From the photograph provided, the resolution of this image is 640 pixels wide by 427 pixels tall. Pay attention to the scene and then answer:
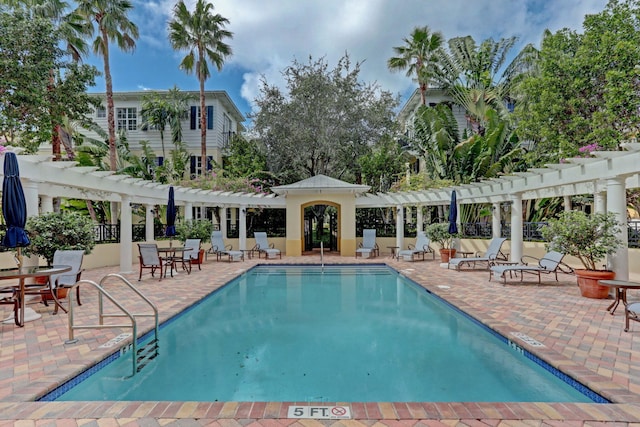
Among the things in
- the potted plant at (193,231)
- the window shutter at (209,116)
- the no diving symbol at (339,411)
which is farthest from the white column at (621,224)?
the window shutter at (209,116)

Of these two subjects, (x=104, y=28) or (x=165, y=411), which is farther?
(x=104, y=28)

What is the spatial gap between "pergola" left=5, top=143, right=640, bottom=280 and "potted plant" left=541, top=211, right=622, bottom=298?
383 millimetres

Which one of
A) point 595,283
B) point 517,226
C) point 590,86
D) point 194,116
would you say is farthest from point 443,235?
point 194,116

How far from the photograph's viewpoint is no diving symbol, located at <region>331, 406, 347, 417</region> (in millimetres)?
3377

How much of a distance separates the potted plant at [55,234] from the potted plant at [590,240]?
11137 millimetres

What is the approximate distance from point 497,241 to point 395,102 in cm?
1251

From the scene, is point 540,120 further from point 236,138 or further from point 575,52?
point 236,138

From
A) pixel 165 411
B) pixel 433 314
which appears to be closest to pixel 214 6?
pixel 433 314

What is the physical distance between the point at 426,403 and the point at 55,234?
27.9ft

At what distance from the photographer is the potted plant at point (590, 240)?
780 centimetres

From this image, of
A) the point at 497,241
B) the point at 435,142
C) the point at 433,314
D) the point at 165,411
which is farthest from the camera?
the point at 435,142

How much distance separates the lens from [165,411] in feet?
11.1

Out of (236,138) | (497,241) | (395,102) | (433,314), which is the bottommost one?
(433,314)

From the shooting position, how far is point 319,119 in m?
20.9
